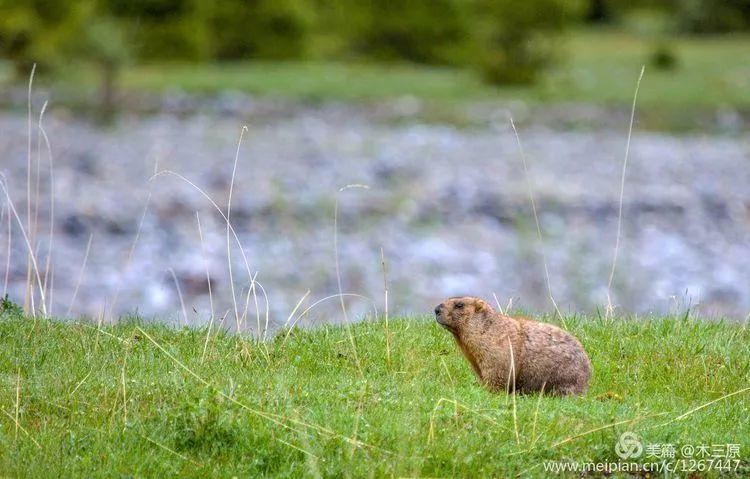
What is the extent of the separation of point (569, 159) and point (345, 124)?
712 cm

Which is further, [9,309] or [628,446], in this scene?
[9,309]

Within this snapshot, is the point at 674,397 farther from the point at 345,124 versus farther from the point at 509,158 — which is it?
the point at 345,124

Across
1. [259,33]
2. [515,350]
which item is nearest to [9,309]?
[515,350]

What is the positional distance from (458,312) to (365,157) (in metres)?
20.5

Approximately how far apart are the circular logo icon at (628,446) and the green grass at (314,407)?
0.05 meters

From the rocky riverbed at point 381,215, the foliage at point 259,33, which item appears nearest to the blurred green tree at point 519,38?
the rocky riverbed at point 381,215

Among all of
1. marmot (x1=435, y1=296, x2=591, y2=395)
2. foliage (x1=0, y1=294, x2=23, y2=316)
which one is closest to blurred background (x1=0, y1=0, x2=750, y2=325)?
foliage (x1=0, y1=294, x2=23, y2=316)

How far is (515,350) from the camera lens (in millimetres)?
6785

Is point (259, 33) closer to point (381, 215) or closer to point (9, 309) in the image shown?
point (381, 215)

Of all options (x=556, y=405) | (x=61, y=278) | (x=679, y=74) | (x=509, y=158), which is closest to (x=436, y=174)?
(x=509, y=158)

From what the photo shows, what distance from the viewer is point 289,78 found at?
3784 centimetres

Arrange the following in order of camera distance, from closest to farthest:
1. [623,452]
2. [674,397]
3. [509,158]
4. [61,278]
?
[623,452]
[674,397]
[61,278]
[509,158]

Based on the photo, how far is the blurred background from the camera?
18172mm

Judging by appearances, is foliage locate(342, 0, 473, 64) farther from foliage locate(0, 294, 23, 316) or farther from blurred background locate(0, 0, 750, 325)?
foliage locate(0, 294, 23, 316)
